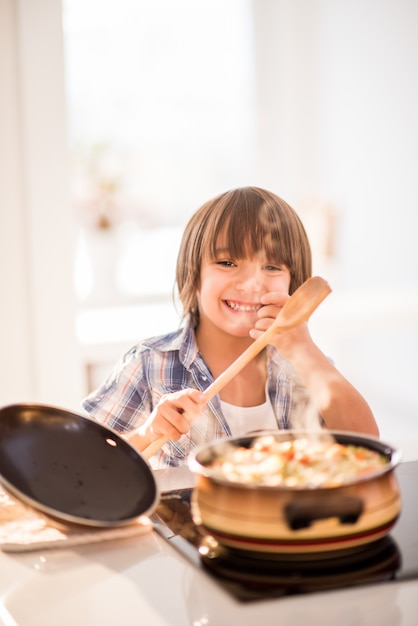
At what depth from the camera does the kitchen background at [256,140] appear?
141 inches

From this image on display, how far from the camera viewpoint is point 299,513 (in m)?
0.72

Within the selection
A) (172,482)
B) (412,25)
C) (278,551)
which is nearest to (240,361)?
(172,482)

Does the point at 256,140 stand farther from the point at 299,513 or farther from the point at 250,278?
the point at 299,513

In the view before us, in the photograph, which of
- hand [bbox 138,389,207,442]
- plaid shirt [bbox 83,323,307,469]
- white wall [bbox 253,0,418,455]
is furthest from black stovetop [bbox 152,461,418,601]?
white wall [bbox 253,0,418,455]

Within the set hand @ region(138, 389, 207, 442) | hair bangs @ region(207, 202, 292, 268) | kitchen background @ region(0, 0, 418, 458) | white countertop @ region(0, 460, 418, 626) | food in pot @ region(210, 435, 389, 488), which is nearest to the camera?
white countertop @ region(0, 460, 418, 626)

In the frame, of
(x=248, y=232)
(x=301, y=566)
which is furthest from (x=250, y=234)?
(x=301, y=566)

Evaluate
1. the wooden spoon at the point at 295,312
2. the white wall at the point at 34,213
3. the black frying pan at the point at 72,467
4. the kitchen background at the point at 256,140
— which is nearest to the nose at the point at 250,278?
the wooden spoon at the point at 295,312

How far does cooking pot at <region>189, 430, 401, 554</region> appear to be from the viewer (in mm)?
722

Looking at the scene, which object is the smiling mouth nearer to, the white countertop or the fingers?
the fingers

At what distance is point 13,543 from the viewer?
0.87 m

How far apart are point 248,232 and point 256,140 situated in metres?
2.71

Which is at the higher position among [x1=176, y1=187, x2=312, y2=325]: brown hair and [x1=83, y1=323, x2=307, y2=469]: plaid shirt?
[x1=176, y1=187, x2=312, y2=325]: brown hair

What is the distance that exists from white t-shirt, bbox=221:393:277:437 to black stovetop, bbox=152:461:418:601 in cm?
54

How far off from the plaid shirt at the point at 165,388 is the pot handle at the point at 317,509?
0.66 metres
